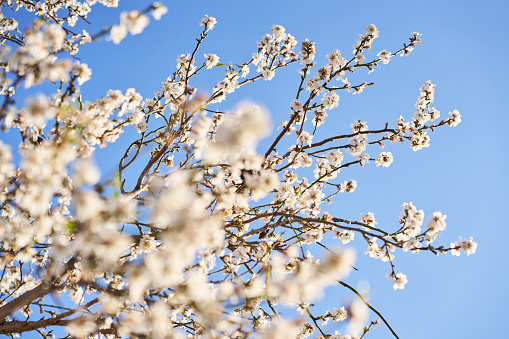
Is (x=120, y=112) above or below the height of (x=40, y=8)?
below

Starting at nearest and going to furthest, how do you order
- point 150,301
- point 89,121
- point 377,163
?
point 150,301 < point 89,121 < point 377,163

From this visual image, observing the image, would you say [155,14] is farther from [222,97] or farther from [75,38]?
[75,38]

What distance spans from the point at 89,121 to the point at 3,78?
97 centimetres

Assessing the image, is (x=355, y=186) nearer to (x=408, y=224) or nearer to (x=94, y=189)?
(x=408, y=224)

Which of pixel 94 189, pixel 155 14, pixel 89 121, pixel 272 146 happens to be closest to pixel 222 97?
pixel 272 146

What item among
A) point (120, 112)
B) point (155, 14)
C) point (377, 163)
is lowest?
point (120, 112)

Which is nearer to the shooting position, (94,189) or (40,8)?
(94,189)

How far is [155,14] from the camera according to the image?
10.1ft

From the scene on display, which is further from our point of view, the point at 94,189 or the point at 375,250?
the point at 375,250

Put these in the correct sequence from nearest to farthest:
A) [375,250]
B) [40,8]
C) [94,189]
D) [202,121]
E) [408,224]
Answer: [94,189], [202,121], [408,224], [375,250], [40,8]

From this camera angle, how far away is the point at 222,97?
16.4 ft

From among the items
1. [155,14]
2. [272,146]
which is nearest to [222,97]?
[272,146]

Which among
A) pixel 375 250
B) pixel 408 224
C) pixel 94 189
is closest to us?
pixel 94 189

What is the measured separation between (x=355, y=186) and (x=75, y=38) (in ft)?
18.1
